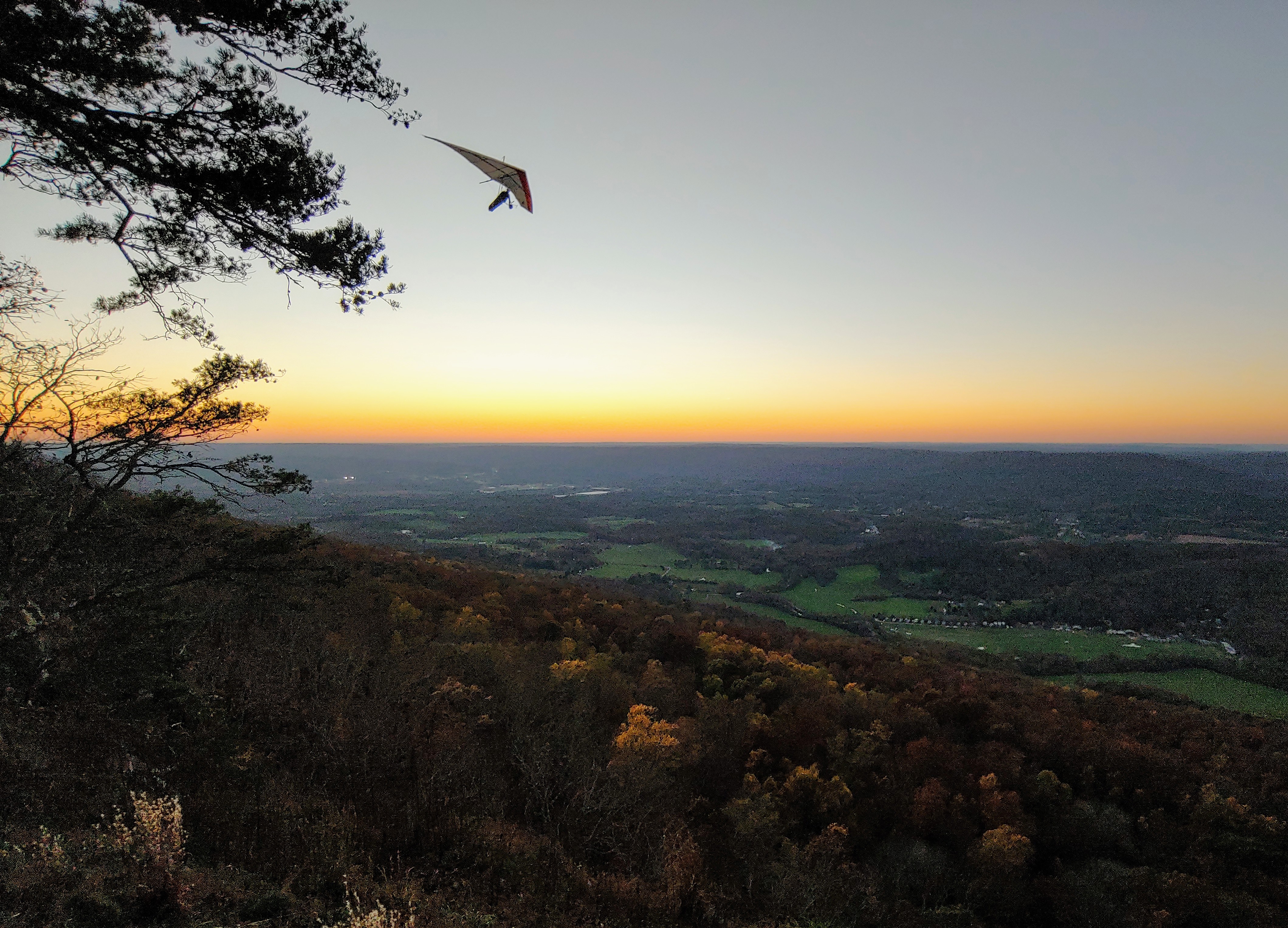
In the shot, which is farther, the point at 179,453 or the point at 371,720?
the point at 371,720

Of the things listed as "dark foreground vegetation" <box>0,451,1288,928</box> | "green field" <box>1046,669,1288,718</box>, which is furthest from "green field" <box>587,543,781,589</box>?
"dark foreground vegetation" <box>0,451,1288,928</box>

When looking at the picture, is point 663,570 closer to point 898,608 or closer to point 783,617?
point 783,617

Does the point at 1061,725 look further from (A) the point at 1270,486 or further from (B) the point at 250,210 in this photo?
(A) the point at 1270,486

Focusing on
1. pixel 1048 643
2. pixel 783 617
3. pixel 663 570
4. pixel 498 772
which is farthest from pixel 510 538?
pixel 498 772

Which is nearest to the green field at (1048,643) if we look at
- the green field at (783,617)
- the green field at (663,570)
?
the green field at (783,617)

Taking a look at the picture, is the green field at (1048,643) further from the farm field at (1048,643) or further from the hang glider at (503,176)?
the hang glider at (503,176)

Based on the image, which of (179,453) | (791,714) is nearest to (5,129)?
(179,453)
